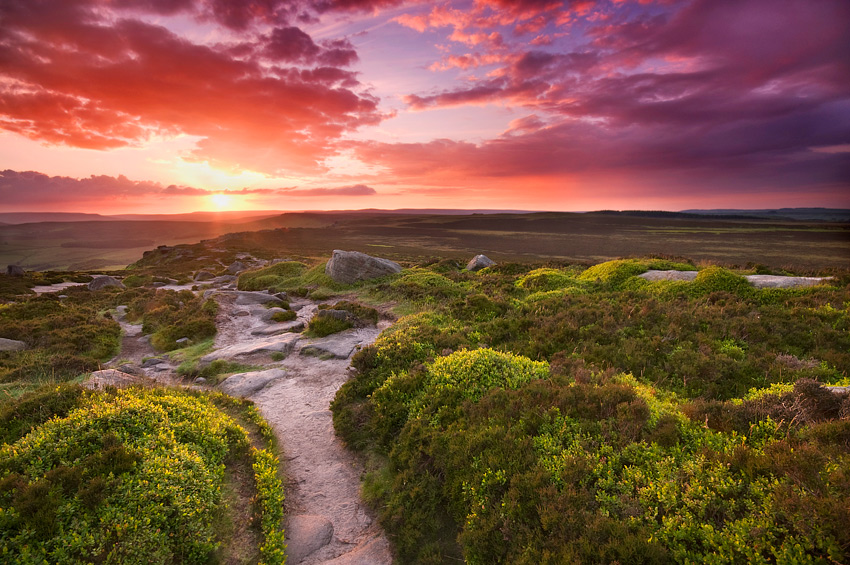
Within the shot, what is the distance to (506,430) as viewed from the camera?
7223 mm

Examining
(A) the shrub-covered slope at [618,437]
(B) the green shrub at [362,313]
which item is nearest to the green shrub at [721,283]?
(A) the shrub-covered slope at [618,437]

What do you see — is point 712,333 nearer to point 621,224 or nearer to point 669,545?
point 669,545

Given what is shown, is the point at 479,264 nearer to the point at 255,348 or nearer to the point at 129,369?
the point at 255,348

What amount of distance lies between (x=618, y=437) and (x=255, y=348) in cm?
1450

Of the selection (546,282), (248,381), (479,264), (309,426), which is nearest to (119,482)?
(309,426)

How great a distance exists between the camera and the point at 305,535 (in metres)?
6.56

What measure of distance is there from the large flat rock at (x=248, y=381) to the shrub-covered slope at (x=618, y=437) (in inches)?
148

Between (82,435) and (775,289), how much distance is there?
23.0 meters

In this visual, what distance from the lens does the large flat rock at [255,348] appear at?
1518 centimetres

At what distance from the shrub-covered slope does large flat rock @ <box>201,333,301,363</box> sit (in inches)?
228

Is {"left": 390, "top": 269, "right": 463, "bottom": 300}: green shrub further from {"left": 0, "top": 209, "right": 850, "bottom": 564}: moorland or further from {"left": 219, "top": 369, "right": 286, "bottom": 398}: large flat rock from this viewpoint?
{"left": 219, "top": 369, "right": 286, "bottom": 398}: large flat rock

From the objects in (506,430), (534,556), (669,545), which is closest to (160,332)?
(506,430)

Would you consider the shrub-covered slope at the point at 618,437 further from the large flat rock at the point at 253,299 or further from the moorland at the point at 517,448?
the large flat rock at the point at 253,299

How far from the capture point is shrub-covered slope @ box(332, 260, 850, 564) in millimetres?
4531
